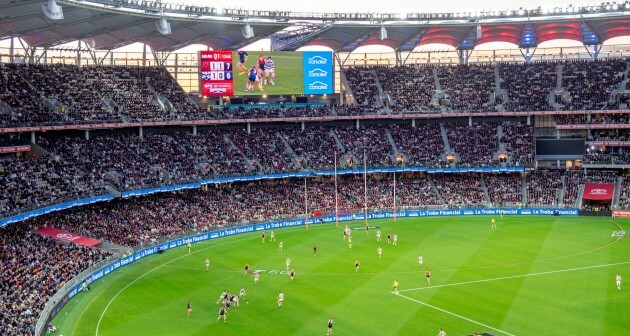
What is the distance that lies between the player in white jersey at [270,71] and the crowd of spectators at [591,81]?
134ft

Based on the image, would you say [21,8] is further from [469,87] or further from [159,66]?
[469,87]

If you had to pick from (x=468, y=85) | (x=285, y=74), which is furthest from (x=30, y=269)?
(x=468, y=85)

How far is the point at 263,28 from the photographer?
83125mm

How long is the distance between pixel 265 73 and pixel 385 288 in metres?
50.1

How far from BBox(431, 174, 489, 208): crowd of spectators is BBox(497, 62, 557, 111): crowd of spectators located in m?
12.8

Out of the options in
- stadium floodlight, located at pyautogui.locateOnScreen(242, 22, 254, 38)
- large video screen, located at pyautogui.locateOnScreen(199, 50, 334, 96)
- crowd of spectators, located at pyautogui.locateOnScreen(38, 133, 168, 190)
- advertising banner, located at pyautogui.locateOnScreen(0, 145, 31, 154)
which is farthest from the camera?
large video screen, located at pyautogui.locateOnScreen(199, 50, 334, 96)

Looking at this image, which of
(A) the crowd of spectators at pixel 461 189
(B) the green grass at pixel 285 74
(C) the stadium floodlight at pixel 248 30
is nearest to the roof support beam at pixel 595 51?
(A) the crowd of spectators at pixel 461 189

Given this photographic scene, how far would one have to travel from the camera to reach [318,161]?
8388 centimetres

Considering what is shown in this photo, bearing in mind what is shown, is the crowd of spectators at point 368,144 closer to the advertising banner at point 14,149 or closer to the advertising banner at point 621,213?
the advertising banner at point 621,213

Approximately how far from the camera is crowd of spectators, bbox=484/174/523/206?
79.8 meters

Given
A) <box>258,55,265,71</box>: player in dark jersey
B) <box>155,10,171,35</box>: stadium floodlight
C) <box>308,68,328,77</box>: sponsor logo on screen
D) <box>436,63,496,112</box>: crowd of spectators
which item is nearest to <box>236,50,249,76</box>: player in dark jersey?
<box>258,55,265,71</box>: player in dark jersey

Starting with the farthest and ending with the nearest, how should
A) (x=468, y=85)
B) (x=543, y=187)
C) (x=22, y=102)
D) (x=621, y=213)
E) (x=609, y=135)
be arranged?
(x=468, y=85) < (x=609, y=135) < (x=543, y=187) < (x=621, y=213) < (x=22, y=102)

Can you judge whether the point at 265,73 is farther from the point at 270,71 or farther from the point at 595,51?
the point at 595,51

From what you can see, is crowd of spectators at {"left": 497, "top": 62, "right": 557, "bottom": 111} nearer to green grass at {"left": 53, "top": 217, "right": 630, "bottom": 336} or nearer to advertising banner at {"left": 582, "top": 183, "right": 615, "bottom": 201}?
advertising banner at {"left": 582, "top": 183, "right": 615, "bottom": 201}
